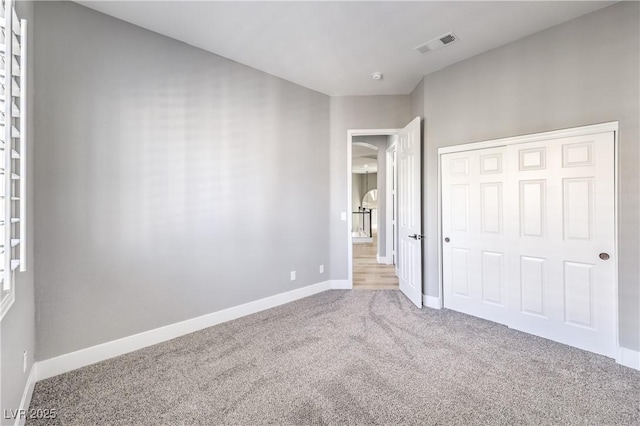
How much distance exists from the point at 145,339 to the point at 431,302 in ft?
10.6

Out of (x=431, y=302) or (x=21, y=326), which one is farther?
(x=431, y=302)

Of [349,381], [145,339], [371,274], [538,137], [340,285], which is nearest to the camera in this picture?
[349,381]

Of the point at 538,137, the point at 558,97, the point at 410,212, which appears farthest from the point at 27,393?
the point at 558,97

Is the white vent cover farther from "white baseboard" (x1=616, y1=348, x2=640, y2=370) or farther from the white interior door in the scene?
"white baseboard" (x1=616, y1=348, x2=640, y2=370)

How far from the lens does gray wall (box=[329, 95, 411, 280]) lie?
14.3ft

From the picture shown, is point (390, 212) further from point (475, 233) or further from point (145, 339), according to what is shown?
point (145, 339)

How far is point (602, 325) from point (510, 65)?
2654 millimetres

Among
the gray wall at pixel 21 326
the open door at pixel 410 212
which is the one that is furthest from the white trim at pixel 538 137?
the gray wall at pixel 21 326

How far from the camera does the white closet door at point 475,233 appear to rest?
3.15 meters

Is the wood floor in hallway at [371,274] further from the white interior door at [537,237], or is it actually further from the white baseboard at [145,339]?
the white baseboard at [145,339]

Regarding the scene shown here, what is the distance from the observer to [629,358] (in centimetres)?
230

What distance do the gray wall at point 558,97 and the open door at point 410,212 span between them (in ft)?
0.50

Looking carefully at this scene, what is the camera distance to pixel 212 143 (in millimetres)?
3104

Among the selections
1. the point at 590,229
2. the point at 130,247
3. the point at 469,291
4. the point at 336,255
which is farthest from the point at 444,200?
the point at 130,247
